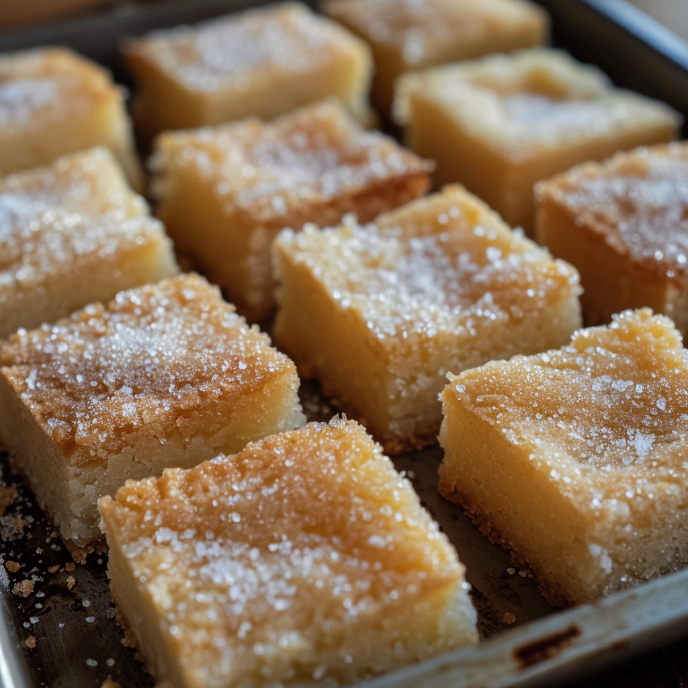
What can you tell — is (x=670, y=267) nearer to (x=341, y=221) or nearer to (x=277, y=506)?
(x=341, y=221)

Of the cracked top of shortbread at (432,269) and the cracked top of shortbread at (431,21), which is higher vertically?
the cracked top of shortbread at (431,21)

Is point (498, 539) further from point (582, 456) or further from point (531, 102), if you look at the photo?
point (531, 102)

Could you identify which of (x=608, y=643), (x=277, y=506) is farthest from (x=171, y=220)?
(x=608, y=643)

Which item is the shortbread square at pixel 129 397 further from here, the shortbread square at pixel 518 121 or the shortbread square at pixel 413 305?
the shortbread square at pixel 518 121

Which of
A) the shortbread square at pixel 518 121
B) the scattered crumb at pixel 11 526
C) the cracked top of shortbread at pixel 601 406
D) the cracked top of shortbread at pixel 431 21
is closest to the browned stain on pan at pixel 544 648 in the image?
the cracked top of shortbread at pixel 601 406

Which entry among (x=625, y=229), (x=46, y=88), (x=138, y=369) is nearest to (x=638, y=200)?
(x=625, y=229)

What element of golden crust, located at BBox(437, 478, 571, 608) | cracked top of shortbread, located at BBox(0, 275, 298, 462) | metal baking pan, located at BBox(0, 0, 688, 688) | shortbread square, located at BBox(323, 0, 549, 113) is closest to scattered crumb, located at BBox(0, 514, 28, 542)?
metal baking pan, located at BBox(0, 0, 688, 688)

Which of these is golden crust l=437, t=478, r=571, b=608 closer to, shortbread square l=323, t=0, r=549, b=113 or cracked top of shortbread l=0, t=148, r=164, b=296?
cracked top of shortbread l=0, t=148, r=164, b=296
